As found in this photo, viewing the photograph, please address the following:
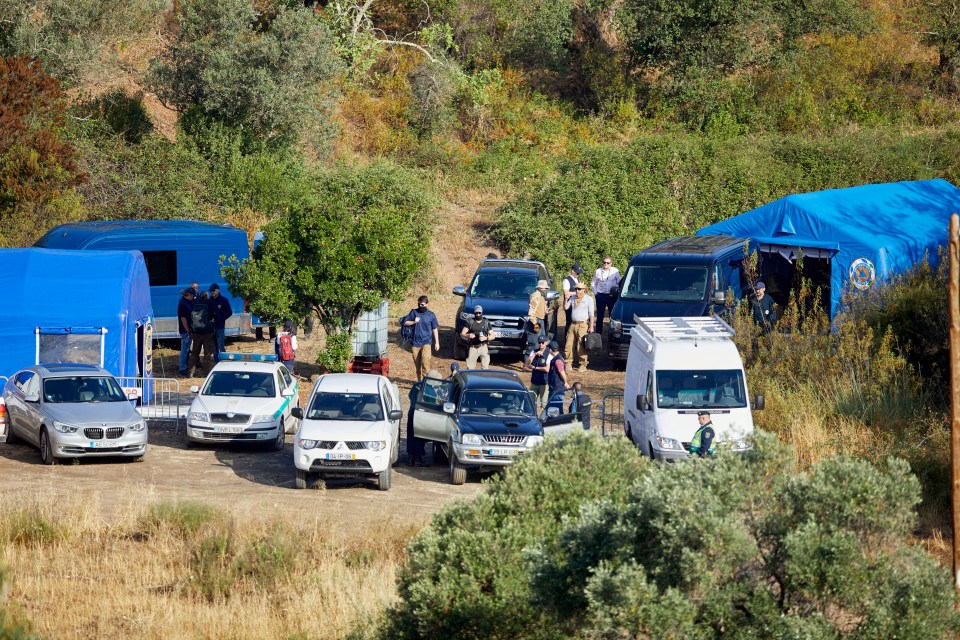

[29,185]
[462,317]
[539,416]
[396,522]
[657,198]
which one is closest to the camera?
[396,522]

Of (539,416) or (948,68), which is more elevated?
(948,68)

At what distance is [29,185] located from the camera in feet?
101

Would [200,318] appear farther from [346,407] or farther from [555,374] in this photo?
[555,374]

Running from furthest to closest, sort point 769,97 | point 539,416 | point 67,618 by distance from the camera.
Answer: point 769,97 < point 539,416 < point 67,618

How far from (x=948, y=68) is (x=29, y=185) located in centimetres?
3237

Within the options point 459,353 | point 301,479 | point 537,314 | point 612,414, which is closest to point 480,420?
point 301,479

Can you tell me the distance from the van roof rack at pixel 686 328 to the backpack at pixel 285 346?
7347 mm

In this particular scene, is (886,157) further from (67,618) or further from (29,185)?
(67,618)

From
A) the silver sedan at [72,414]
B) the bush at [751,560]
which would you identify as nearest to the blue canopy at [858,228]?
the silver sedan at [72,414]

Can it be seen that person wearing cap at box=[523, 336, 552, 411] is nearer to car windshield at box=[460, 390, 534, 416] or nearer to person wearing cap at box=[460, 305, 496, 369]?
car windshield at box=[460, 390, 534, 416]

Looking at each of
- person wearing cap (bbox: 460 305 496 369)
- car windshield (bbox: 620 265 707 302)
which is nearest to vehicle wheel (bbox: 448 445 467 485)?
person wearing cap (bbox: 460 305 496 369)

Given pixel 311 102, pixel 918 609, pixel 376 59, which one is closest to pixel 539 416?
pixel 918 609

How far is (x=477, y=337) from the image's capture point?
23250mm

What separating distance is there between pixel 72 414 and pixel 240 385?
2.85m
